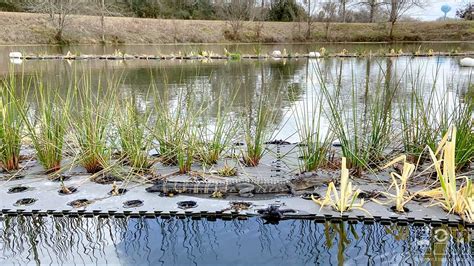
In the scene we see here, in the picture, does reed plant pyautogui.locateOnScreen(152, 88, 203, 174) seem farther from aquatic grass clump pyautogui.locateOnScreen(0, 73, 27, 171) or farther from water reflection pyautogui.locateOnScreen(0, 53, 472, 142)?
water reflection pyautogui.locateOnScreen(0, 53, 472, 142)

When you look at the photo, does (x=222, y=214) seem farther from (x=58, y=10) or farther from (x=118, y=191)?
(x=58, y=10)

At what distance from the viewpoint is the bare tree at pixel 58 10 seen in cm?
2536

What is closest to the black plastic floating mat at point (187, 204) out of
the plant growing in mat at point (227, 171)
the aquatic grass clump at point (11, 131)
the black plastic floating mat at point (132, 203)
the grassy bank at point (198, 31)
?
the black plastic floating mat at point (132, 203)

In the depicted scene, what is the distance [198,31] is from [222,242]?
28.5m

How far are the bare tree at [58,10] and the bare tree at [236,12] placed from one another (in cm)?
985

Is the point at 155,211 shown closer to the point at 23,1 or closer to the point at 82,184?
the point at 82,184

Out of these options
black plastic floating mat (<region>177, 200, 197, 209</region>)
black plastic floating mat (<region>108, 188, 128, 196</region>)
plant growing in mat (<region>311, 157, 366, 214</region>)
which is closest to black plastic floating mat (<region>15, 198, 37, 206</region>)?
black plastic floating mat (<region>108, 188, 128, 196</region>)

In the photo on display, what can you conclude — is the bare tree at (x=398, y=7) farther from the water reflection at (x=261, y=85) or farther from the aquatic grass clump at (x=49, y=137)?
the aquatic grass clump at (x=49, y=137)

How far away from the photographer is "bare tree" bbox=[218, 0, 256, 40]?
30.7 meters

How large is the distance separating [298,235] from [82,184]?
5.11 ft

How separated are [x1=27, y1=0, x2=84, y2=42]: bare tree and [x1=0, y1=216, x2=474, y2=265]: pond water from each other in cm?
2508

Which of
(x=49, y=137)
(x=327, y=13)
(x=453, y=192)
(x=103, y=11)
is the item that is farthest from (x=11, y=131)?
(x=327, y=13)

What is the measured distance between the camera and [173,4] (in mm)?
36219

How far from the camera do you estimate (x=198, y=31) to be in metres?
29.9
